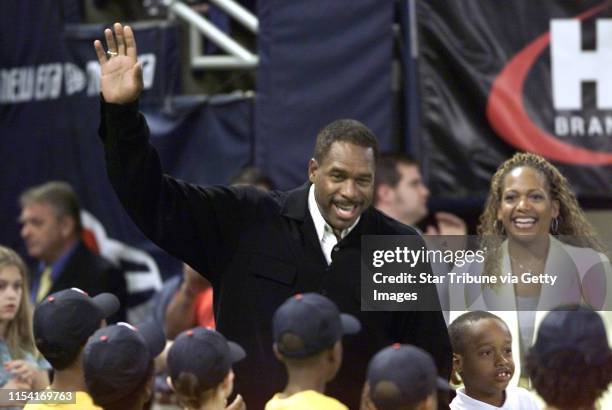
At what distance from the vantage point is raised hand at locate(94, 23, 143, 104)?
4586 mm

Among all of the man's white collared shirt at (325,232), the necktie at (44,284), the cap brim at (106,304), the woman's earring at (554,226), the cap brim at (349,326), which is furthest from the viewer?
the necktie at (44,284)

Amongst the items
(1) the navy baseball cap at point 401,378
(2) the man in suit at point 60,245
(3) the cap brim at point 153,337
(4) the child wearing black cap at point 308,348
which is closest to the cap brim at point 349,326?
(4) the child wearing black cap at point 308,348

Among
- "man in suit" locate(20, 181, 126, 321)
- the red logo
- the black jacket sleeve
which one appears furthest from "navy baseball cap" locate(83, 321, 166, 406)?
the red logo

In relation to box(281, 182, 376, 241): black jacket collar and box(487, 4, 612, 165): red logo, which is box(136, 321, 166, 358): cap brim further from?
box(487, 4, 612, 165): red logo

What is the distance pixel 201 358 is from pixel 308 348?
0.31 metres

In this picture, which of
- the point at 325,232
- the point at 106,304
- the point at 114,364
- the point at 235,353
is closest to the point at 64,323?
the point at 106,304

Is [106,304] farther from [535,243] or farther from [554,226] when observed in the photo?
[554,226]

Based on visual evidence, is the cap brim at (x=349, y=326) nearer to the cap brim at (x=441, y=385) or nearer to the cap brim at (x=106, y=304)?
the cap brim at (x=441, y=385)

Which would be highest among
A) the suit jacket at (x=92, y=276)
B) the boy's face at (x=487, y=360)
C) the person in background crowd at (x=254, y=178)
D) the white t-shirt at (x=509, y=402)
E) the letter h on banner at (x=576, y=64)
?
the letter h on banner at (x=576, y=64)

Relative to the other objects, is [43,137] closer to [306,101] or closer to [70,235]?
[70,235]

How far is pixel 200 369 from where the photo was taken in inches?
156

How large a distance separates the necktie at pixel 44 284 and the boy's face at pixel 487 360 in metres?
3.37

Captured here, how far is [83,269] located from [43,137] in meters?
1.43

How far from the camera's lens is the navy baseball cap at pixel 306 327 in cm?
389
